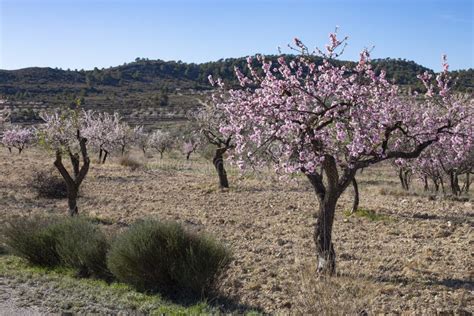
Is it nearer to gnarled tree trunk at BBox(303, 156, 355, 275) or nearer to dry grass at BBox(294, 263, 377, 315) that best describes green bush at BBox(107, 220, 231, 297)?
dry grass at BBox(294, 263, 377, 315)

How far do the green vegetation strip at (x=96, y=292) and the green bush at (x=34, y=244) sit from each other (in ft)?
0.88

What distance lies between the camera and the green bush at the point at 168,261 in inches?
320

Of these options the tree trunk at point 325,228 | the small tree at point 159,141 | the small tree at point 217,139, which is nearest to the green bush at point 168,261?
the tree trunk at point 325,228

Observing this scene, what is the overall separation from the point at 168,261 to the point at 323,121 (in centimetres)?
360

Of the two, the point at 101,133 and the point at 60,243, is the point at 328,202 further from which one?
the point at 101,133

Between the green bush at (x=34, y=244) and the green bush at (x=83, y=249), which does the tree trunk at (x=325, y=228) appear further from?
the green bush at (x=34, y=244)

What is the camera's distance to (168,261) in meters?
8.31

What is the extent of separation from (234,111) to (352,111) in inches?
85.4

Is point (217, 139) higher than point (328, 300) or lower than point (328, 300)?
higher

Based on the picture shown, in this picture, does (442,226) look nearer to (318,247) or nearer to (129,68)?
(318,247)

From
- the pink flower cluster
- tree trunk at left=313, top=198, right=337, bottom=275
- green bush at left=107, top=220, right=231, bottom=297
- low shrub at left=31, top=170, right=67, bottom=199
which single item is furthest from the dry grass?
low shrub at left=31, top=170, right=67, bottom=199

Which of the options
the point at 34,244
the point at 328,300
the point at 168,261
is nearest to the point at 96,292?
the point at 168,261

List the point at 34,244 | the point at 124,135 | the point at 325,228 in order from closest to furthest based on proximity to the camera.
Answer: the point at 325,228 < the point at 34,244 < the point at 124,135

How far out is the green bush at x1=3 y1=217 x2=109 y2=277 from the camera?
30.3 feet
